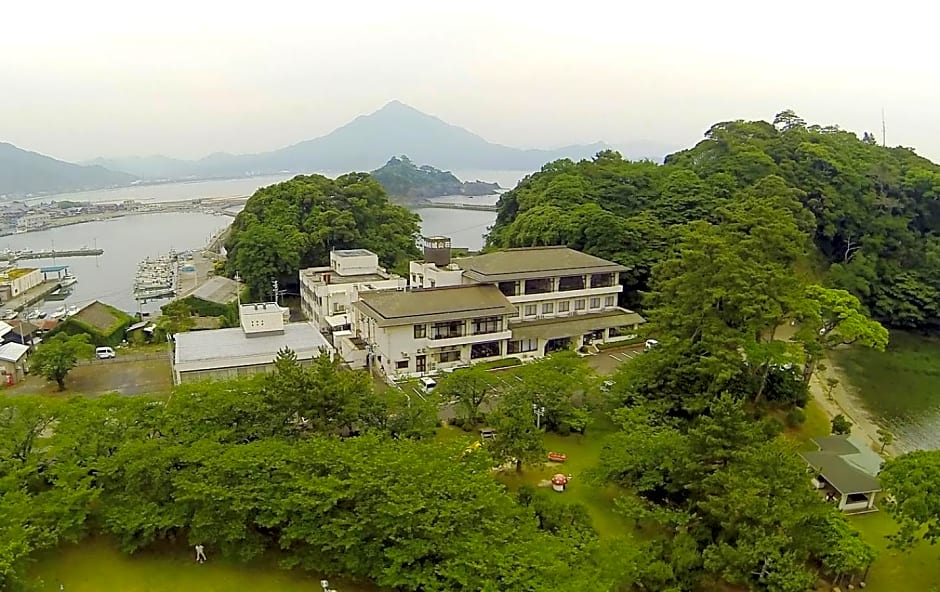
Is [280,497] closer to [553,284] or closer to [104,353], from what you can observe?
[553,284]

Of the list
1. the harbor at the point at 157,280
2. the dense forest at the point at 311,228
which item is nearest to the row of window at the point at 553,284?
the dense forest at the point at 311,228

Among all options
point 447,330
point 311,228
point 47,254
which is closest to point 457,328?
point 447,330

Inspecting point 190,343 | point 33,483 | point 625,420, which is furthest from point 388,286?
point 33,483

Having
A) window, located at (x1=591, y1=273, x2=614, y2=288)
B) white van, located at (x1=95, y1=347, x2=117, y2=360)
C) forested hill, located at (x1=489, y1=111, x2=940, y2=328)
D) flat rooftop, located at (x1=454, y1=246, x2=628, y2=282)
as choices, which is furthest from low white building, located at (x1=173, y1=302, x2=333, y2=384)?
forested hill, located at (x1=489, y1=111, x2=940, y2=328)

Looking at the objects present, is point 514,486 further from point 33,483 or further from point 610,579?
point 33,483

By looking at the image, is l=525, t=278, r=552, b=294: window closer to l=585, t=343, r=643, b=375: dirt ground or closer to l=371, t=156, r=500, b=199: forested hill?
l=585, t=343, r=643, b=375: dirt ground
